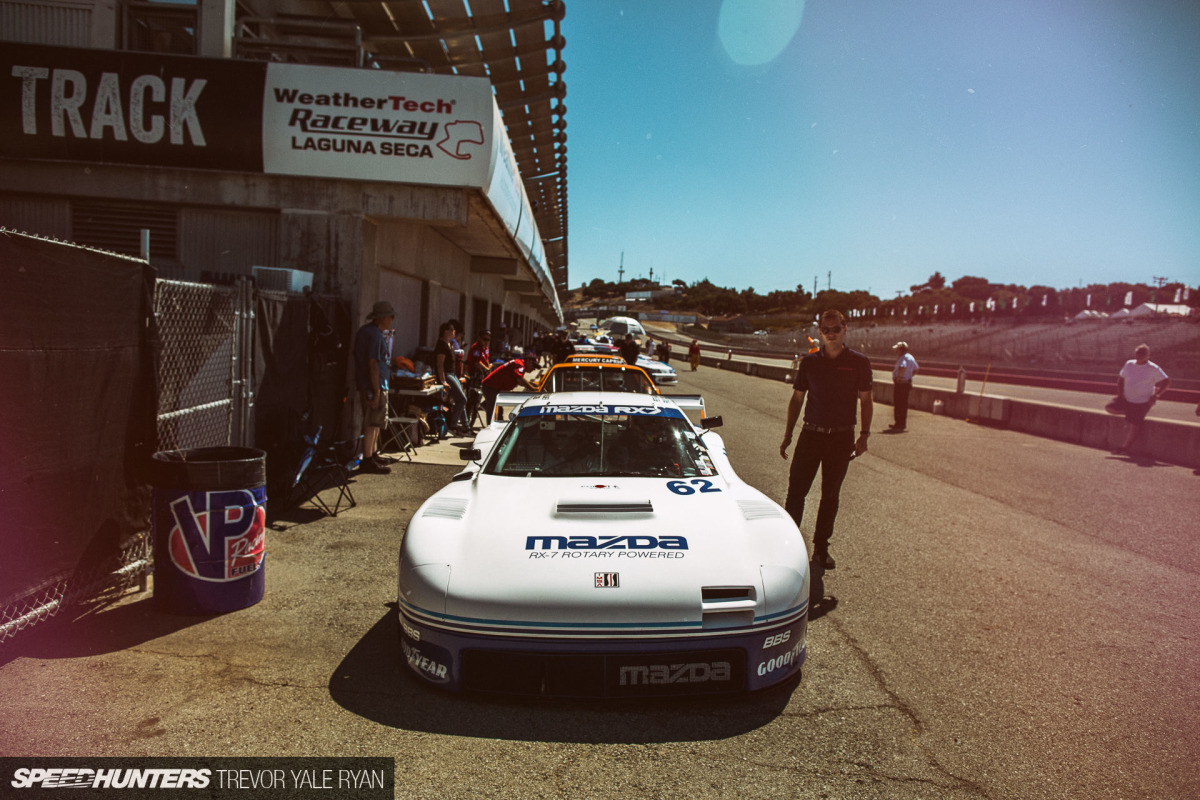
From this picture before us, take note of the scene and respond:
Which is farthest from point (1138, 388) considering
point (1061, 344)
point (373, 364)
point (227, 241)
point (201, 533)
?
point (1061, 344)

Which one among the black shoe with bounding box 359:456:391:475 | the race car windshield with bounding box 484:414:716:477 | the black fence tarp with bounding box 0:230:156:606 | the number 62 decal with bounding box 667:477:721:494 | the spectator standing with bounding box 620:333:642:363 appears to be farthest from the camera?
the spectator standing with bounding box 620:333:642:363

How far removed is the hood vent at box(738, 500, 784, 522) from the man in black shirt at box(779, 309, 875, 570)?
1292 millimetres

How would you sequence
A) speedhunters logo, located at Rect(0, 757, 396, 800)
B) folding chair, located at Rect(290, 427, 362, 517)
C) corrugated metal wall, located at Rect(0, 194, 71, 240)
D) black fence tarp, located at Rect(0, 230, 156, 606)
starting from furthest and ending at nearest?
corrugated metal wall, located at Rect(0, 194, 71, 240) < folding chair, located at Rect(290, 427, 362, 517) < black fence tarp, located at Rect(0, 230, 156, 606) < speedhunters logo, located at Rect(0, 757, 396, 800)

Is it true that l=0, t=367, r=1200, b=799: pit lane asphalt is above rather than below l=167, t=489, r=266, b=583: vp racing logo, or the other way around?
below

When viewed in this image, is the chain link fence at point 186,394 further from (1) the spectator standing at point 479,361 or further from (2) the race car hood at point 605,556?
(1) the spectator standing at point 479,361

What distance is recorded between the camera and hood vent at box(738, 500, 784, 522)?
406 centimetres

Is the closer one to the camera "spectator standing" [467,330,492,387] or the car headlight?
the car headlight

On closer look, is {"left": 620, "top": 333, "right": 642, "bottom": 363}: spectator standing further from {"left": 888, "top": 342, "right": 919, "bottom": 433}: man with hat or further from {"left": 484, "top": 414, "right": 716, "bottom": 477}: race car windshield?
{"left": 484, "top": 414, "right": 716, "bottom": 477}: race car windshield

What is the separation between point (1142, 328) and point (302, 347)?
50072 millimetres

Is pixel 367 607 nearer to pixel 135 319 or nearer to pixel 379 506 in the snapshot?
pixel 135 319

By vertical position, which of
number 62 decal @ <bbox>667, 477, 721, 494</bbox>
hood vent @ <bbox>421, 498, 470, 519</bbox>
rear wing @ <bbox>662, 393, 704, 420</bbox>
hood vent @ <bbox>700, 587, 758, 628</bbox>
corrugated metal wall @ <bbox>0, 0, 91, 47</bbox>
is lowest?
hood vent @ <bbox>700, 587, 758, 628</bbox>

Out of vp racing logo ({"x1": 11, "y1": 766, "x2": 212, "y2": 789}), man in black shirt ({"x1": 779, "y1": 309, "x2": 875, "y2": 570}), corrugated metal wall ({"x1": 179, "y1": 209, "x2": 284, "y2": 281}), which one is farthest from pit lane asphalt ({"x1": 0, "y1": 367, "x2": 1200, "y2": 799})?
corrugated metal wall ({"x1": 179, "y1": 209, "x2": 284, "y2": 281})

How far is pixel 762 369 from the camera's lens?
36.2 meters

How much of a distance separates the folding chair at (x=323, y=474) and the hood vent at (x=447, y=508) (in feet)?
9.79
